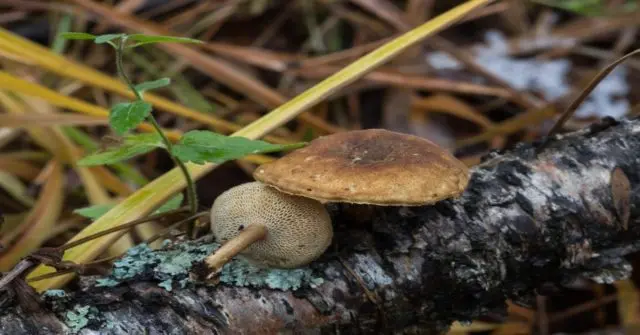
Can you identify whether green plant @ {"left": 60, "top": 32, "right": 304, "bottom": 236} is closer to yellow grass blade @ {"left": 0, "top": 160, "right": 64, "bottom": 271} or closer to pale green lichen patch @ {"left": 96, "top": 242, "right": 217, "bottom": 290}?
pale green lichen patch @ {"left": 96, "top": 242, "right": 217, "bottom": 290}

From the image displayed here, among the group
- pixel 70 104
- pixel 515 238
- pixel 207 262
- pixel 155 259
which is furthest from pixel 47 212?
pixel 515 238

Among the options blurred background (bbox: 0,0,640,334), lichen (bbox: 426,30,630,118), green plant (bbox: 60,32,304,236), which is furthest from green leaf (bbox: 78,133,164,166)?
lichen (bbox: 426,30,630,118)

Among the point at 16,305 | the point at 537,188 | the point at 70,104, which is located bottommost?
the point at 16,305

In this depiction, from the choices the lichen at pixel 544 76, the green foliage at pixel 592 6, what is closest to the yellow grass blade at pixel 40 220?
the lichen at pixel 544 76

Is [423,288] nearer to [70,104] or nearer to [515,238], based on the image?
[515,238]

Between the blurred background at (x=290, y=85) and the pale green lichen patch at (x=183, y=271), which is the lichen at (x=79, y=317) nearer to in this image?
the pale green lichen patch at (x=183, y=271)

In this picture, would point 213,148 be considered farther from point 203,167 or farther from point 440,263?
point 440,263
